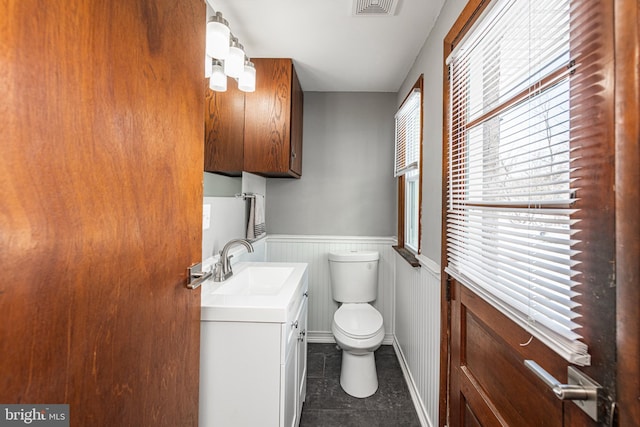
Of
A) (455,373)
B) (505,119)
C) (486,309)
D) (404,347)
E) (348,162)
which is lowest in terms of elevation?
(404,347)

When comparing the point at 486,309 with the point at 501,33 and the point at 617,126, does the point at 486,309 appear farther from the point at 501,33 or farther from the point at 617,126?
the point at 501,33

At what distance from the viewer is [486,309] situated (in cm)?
93

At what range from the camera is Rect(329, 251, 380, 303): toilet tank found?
92.2 inches

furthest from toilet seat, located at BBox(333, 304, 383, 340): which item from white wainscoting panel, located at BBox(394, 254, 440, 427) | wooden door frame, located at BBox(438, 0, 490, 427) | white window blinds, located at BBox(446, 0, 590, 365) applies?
white window blinds, located at BBox(446, 0, 590, 365)

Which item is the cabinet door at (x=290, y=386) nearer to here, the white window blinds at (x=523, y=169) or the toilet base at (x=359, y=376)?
the toilet base at (x=359, y=376)

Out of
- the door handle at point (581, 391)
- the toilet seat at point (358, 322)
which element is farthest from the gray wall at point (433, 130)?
the door handle at point (581, 391)

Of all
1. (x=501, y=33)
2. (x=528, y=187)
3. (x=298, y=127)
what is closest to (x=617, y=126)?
(x=528, y=187)

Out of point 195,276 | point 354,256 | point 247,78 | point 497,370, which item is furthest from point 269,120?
point 497,370

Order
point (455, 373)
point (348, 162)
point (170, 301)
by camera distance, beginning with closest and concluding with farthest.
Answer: point (170, 301) < point (455, 373) < point (348, 162)

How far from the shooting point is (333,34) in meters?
1.69

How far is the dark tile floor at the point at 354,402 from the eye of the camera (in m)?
1.67

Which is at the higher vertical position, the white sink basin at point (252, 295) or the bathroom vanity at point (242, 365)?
the white sink basin at point (252, 295)

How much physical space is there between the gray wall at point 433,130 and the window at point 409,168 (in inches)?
4.1

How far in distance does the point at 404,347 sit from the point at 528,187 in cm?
180
